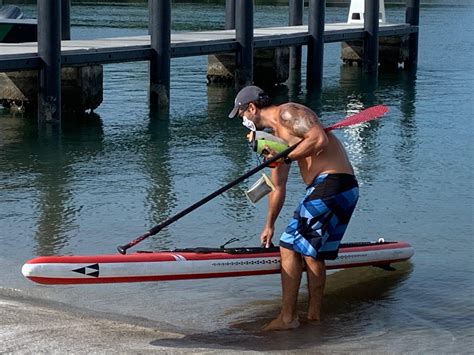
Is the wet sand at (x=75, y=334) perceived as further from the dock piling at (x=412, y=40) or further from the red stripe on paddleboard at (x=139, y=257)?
the dock piling at (x=412, y=40)

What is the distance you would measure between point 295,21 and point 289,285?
70.0 ft

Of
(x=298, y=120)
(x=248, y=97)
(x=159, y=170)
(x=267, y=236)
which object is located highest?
(x=248, y=97)

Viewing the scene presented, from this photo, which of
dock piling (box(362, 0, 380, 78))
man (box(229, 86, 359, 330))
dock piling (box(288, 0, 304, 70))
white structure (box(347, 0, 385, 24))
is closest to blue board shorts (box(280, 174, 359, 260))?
man (box(229, 86, 359, 330))

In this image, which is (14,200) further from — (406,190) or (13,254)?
(406,190)

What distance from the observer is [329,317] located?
7.97 meters

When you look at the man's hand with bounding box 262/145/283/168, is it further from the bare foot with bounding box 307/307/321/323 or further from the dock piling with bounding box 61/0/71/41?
the dock piling with bounding box 61/0/71/41

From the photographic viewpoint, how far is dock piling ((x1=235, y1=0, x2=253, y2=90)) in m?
21.2

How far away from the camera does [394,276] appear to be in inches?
360

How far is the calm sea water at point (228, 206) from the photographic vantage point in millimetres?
7930

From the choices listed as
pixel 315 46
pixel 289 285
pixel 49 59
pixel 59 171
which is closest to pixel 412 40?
pixel 315 46

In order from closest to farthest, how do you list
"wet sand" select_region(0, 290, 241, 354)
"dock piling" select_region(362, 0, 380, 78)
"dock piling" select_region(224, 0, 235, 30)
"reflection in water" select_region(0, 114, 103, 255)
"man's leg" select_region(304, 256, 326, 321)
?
1. "wet sand" select_region(0, 290, 241, 354)
2. "man's leg" select_region(304, 256, 326, 321)
3. "reflection in water" select_region(0, 114, 103, 255)
4. "dock piling" select_region(224, 0, 235, 30)
5. "dock piling" select_region(362, 0, 380, 78)

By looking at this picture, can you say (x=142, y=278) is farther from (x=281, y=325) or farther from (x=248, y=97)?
(x=248, y=97)

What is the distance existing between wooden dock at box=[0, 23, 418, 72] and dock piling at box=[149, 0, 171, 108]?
0.19 meters

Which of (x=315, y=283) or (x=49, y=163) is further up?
(x=315, y=283)
